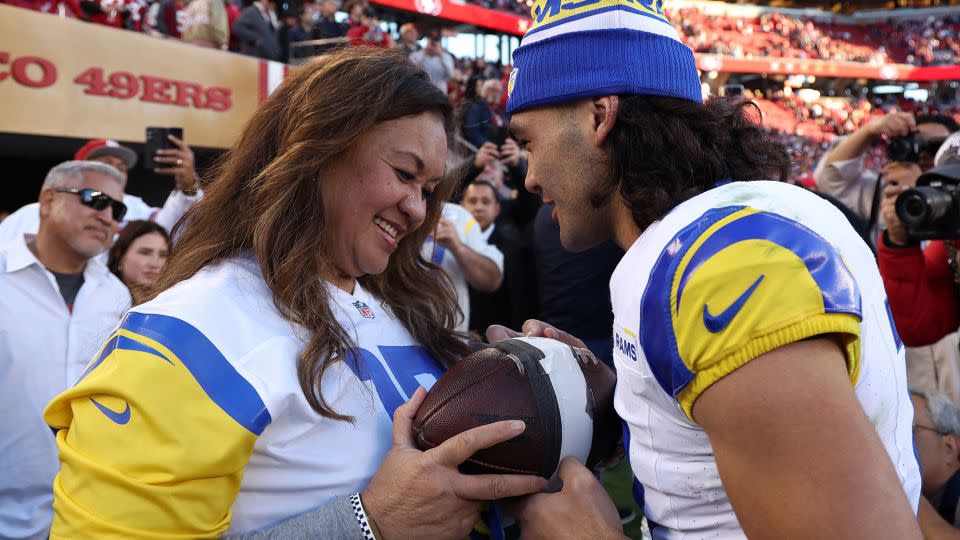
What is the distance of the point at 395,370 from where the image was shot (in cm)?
165

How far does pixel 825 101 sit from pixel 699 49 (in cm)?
673

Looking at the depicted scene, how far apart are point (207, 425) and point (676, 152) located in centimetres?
Result: 92

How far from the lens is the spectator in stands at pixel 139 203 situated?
3850 mm

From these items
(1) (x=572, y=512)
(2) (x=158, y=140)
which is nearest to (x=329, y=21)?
(2) (x=158, y=140)

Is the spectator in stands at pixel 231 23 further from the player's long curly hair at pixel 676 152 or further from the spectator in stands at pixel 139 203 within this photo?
the player's long curly hair at pixel 676 152

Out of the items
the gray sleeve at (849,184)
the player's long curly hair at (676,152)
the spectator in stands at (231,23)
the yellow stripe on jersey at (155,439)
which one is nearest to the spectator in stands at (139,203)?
the yellow stripe on jersey at (155,439)

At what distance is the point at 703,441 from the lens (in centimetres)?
112

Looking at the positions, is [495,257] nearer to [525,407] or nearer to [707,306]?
[525,407]

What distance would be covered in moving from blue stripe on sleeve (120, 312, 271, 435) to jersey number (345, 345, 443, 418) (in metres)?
0.27

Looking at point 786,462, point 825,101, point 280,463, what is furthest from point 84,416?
point 825,101

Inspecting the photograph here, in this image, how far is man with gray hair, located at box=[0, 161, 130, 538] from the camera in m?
2.75

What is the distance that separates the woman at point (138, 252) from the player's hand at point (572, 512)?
10.1ft

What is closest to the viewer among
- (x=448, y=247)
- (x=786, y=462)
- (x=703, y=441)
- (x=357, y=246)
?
(x=786, y=462)

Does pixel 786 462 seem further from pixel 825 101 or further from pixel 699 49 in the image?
pixel 825 101
